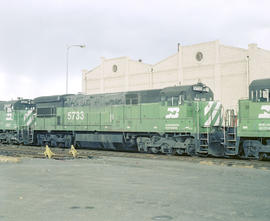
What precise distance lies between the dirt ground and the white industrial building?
102 feet

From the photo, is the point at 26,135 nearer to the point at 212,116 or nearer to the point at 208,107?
the point at 208,107

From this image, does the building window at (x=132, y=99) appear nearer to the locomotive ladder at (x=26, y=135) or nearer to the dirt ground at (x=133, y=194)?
the dirt ground at (x=133, y=194)

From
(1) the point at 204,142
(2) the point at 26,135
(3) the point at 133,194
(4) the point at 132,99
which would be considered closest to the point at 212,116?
(1) the point at 204,142

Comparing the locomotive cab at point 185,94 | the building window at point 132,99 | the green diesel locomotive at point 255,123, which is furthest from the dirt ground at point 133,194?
the building window at point 132,99

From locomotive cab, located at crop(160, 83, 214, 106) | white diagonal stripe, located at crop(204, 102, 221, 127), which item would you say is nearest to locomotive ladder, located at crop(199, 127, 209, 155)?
white diagonal stripe, located at crop(204, 102, 221, 127)

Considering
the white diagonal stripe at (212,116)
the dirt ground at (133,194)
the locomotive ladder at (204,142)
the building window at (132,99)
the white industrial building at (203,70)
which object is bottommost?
the dirt ground at (133,194)

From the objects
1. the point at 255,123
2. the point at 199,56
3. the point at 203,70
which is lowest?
the point at 255,123

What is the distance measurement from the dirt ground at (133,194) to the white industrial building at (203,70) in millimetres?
31161

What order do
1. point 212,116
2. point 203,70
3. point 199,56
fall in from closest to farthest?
point 212,116
point 203,70
point 199,56

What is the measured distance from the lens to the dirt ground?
6.68 metres

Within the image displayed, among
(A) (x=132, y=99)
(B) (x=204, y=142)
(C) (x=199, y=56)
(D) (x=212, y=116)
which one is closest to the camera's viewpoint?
(B) (x=204, y=142)

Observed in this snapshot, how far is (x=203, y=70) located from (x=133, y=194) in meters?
39.3

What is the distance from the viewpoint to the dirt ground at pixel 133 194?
6680mm

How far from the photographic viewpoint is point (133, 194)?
8.55 meters
